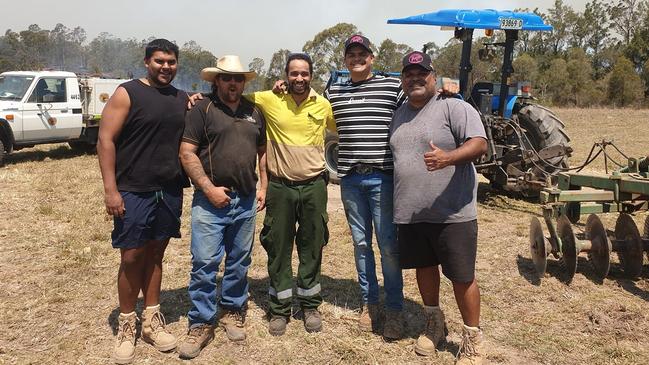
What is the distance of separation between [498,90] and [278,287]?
523 cm

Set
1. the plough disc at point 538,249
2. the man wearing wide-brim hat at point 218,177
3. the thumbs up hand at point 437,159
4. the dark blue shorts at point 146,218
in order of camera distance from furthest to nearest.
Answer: the plough disc at point 538,249
the man wearing wide-brim hat at point 218,177
the dark blue shorts at point 146,218
the thumbs up hand at point 437,159

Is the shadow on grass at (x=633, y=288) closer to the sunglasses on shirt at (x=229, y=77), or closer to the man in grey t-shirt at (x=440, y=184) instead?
the man in grey t-shirt at (x=440, y=184)

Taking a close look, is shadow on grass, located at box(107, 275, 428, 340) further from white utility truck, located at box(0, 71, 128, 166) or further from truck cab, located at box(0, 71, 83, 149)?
truck cab, located at box(0, 71, 83, 149)

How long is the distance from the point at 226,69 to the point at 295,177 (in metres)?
0.76

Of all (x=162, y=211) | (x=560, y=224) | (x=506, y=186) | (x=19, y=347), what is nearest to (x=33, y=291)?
(x=19, y=347)

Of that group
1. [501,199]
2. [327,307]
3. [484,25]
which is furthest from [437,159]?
[501,199]

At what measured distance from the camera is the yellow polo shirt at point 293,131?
312cm

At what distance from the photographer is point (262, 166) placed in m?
3.29

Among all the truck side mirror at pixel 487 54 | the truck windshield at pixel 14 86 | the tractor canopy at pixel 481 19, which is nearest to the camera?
the tractor canopy at pixel 481 19

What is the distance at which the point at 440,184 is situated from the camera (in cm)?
274

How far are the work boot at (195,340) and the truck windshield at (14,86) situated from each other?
846cm

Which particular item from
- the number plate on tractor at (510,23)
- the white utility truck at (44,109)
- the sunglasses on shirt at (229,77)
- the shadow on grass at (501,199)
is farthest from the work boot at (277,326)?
the white utility truck at (44,109)

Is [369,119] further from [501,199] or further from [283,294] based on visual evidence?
[501,199]

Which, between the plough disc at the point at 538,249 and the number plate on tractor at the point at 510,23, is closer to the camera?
the plough disc at the point at 538,249
